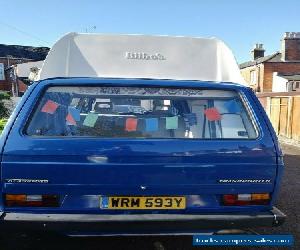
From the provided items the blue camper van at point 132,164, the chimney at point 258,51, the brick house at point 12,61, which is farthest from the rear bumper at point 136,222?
the chimney at point 258,51

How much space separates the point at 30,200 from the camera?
2.92m

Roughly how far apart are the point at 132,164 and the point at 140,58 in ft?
5.05

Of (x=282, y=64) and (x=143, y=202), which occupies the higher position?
(x=282, y=64)

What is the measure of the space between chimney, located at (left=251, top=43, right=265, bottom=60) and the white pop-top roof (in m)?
37.4

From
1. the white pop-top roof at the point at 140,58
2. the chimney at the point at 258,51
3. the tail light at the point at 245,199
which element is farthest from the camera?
the chimney at the point at 258,51

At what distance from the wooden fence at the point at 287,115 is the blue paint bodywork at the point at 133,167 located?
12.7m

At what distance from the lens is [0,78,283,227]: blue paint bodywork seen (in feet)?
9.43

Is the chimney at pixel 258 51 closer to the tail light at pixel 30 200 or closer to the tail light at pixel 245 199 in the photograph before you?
the tail light at pixel 245 199

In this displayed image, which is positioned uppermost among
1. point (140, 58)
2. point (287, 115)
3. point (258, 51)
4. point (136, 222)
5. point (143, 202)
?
point (258, 51)

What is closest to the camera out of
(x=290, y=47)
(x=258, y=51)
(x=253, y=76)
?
(x=290, y=47)

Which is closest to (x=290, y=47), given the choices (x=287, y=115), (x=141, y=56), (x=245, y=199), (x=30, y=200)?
(x=287, y=115)

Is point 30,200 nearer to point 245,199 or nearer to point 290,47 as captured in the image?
point 245,199

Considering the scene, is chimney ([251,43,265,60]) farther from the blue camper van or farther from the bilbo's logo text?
the blue camper van

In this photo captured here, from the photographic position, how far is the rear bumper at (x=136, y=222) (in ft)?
9.28
